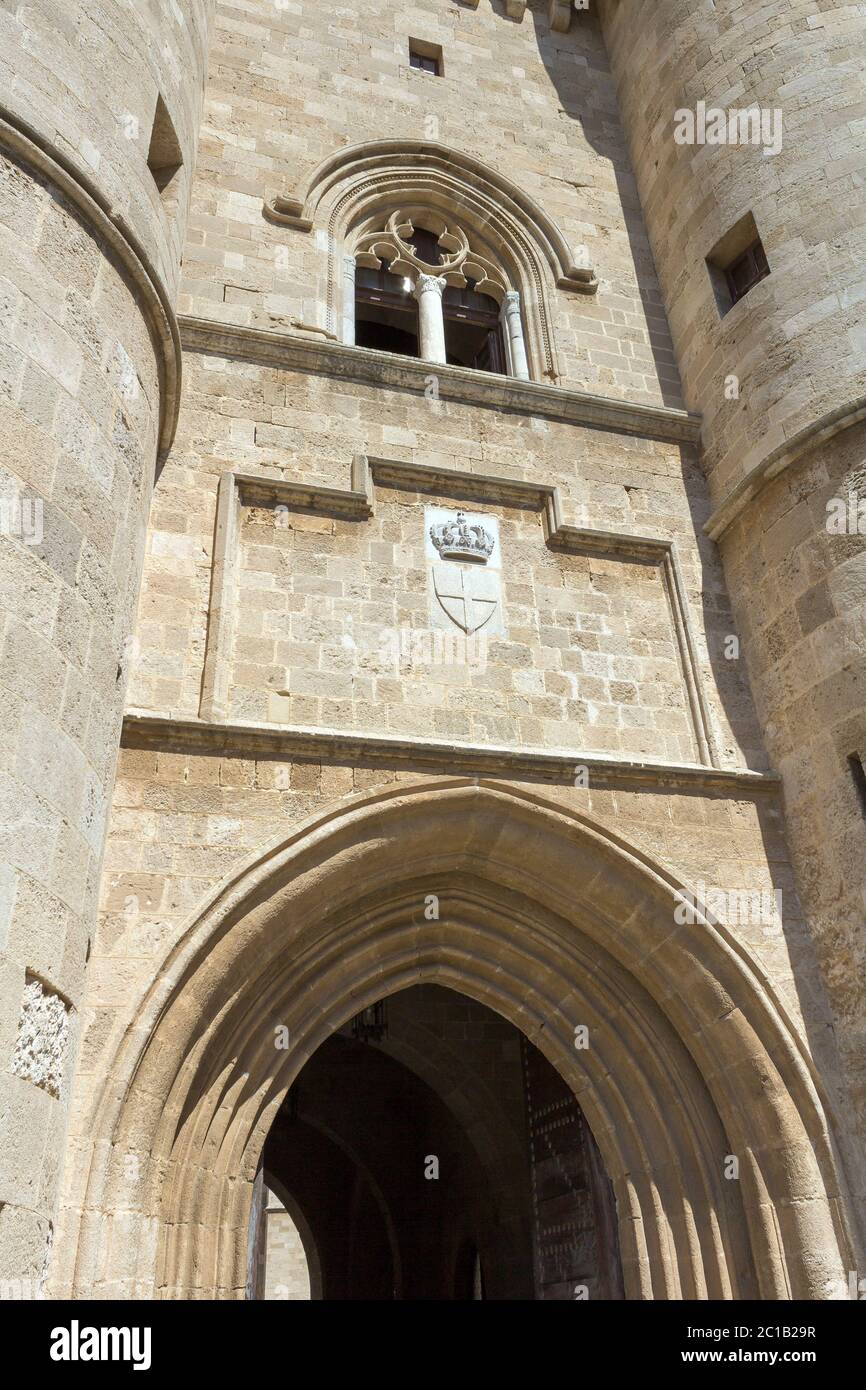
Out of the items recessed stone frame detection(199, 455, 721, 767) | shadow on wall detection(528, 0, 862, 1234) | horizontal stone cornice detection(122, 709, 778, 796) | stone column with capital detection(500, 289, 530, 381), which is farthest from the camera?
stone column with capital detection(500, 289, 530, 381)

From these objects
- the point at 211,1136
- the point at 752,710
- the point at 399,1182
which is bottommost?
the point at 211,1136

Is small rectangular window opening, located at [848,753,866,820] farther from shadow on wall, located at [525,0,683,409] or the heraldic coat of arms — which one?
shadow on wall, located at [525,0,683,409]

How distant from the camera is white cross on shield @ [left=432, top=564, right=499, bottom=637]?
5.84 m

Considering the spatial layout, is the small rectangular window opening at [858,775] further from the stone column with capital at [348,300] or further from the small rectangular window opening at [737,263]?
the stone column with capital at [348,300]

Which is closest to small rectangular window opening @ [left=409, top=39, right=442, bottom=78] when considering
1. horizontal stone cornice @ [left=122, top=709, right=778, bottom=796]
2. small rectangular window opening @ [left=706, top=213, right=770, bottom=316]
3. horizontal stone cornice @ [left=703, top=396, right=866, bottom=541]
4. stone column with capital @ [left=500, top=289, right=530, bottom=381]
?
stone column with capital @ [left=500, top=289, right=530, bottom=381]

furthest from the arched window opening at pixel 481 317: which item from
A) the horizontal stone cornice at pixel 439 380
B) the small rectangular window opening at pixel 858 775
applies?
the small rectangular window opening at pixel 858 775

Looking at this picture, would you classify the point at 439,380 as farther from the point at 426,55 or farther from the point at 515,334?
the point at 426,55

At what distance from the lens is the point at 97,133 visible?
503 cm

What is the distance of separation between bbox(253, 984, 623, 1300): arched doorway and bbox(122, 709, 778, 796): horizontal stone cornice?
2.00 meters
